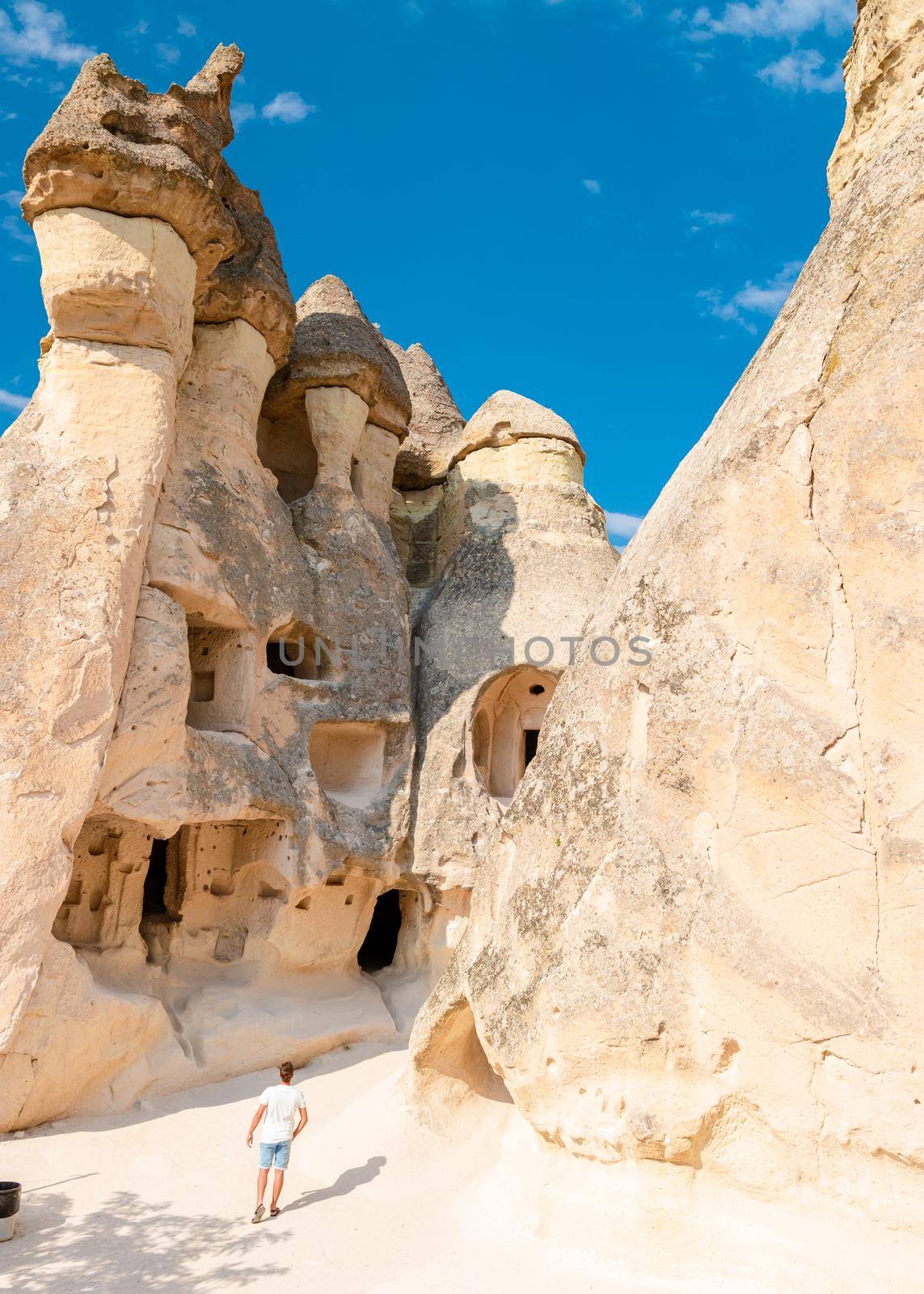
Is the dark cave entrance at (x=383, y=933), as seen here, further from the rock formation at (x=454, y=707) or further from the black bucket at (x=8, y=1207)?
the black bucket at (x=8, y=1207)

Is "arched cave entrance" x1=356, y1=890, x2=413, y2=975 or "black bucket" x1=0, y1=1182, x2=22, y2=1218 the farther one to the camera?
"arched cave entrance" x1=356, y1=890, x2=413, y2=975

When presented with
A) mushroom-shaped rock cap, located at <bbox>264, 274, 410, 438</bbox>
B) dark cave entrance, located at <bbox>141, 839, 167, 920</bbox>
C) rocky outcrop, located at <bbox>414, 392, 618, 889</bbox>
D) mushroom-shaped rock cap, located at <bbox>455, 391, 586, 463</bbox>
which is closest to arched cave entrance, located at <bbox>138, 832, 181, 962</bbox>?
dark cave entrance, located at <bbox>141, 839, 167, 920</bbox>

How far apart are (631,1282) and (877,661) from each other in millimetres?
3119

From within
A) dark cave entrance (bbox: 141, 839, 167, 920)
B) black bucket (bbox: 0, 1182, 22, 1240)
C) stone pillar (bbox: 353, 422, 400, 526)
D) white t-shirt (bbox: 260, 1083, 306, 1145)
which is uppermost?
stone pillar (bbox: 353, 422, 400, 526)

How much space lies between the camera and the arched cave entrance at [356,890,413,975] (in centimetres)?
1167

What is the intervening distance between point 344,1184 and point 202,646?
16.1ft

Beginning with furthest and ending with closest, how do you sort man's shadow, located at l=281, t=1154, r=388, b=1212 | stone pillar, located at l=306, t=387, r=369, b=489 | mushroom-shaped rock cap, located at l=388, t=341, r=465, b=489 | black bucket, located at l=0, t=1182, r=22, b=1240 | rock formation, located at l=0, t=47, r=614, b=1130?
mushroom-shaped rock cap, located at l=388, t=341, r=465, b=489 < stone pillar, located at l=306, t=387, r=369, b=489 < rock formation, located at l=0, t=47, r=614, b=1130 < man's shadow, located at l=281, t=1154, r=388, b=1212 < black bucket, located at l=0, t=1182, r=22, b=1240

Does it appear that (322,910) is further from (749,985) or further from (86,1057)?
(749,985)

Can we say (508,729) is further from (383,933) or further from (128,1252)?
(128,1252)

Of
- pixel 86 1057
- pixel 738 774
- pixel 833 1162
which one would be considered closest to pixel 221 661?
pixel 86 1057

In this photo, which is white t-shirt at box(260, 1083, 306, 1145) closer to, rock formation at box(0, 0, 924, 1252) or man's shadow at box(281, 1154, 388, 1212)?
man's shadow at box(281, 1154, 388, 1212)

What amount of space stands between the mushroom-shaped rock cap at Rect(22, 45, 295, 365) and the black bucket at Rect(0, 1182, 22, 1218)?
6.97m

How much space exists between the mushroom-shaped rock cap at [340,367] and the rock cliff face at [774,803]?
21.2 feet

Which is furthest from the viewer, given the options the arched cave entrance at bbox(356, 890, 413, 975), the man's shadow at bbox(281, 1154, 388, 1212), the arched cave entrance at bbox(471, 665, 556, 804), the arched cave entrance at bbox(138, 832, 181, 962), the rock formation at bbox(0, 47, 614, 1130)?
the arched cave entrance at bbox(356, 890, 413, 975)
